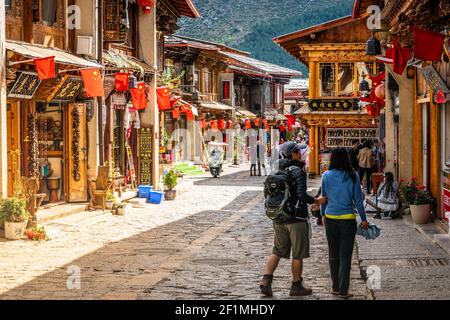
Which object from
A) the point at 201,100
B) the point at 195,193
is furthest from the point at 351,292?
the point at 201,100

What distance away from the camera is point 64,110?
22.8 m

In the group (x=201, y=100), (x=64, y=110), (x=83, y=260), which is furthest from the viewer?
(x=201, y=100)

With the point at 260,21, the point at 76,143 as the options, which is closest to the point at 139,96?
the point at 76,143

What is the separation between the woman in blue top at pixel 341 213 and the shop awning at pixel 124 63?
14.9 m

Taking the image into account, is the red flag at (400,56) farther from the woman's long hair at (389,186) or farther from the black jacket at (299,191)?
the black jacket at (299,191)

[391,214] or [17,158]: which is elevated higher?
[17,158]

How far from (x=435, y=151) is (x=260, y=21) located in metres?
101

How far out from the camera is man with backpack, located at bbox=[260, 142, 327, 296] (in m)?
10.7

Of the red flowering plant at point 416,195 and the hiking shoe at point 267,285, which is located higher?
the red flowering plant at point 416,195

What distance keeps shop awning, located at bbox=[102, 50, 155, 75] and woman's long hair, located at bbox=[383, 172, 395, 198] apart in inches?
Answer: 342

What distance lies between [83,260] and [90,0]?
10838 mm

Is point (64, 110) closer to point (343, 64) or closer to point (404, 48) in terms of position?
point (404, 48)

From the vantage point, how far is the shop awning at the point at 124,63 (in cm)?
2517

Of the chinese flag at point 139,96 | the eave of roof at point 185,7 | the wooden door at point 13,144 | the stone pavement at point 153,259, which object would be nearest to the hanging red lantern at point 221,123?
the eave of roof at point 185,7
